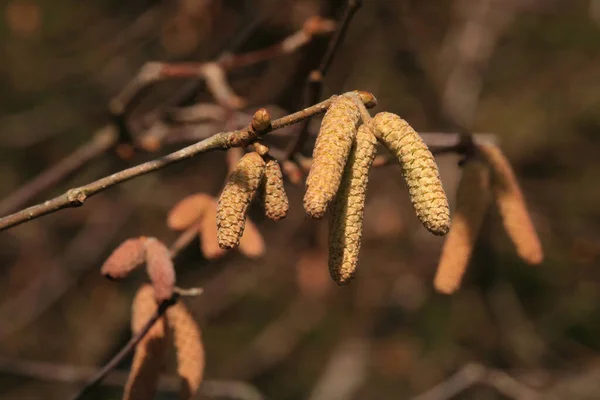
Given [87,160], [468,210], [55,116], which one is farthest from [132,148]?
[55,116]

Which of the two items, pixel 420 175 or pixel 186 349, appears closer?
pixel 420 175

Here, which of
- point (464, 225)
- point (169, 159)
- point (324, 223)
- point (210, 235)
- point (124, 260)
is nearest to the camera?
point (169, 159)

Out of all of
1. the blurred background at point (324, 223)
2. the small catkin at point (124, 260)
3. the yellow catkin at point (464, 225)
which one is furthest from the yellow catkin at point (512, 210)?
the blurred background at point (324, 223)

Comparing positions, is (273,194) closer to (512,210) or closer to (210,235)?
(210,235)

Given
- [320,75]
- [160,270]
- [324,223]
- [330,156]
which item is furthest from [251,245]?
[324,223]

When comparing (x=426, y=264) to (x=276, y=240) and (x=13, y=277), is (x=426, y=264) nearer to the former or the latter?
(x=276, y=240)

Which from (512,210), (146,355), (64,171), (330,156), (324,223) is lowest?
(324,223)

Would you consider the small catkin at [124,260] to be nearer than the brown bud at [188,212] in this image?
Yes

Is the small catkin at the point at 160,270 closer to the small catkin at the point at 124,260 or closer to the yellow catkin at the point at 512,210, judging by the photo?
the small catkin at the point at 124,260

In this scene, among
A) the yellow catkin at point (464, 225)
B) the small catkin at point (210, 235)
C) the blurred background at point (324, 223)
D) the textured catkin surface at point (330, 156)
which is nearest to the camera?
the textured catkin surface at point (330, 156)
